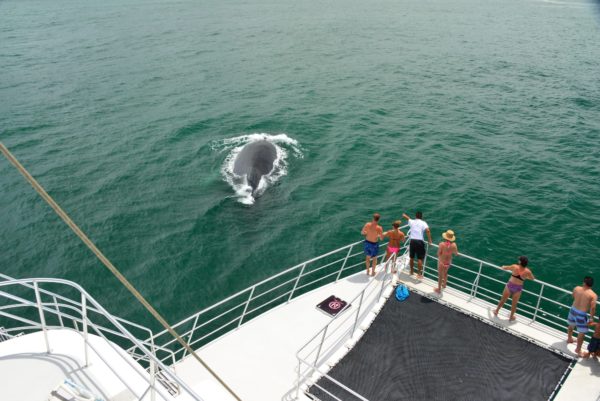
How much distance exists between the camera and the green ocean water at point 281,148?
69.9 feet

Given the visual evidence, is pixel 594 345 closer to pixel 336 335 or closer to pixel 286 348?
pixel 336 335

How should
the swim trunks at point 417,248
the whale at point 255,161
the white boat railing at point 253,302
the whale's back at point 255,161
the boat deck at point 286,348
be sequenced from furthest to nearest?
1. the whale's back at point 255,161
2. the whale at point 255,161
3. the white boat railing at point 253,302
4. the swim trunks at point 417,248
5. the boat deck at point 286,348

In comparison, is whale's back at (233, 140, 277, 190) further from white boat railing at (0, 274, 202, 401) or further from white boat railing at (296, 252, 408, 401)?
white boat railing at (296, 252, 408, 401)

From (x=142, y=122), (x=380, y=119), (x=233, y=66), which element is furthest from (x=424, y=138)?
(x=233, y=66)

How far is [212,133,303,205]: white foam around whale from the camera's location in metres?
25.8

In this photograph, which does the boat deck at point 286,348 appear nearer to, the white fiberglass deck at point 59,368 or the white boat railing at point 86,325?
the white boat railing at point 86,325

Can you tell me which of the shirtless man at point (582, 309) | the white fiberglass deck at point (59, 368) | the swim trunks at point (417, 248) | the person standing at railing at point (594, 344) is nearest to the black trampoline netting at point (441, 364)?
the person standing at railing at point (594, 344)

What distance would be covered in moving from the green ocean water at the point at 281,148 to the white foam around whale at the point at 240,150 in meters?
0.42

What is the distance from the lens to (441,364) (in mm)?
11258

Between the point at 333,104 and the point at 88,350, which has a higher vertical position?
the point at 88,350

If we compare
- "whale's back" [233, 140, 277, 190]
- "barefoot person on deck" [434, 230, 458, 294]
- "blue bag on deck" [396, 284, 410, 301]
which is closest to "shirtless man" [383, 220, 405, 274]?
"blue bag on deck" [396, 284, 410, 301]

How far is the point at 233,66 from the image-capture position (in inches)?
2126

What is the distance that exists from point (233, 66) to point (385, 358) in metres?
49.3

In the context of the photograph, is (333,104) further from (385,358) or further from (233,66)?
(385,358)
